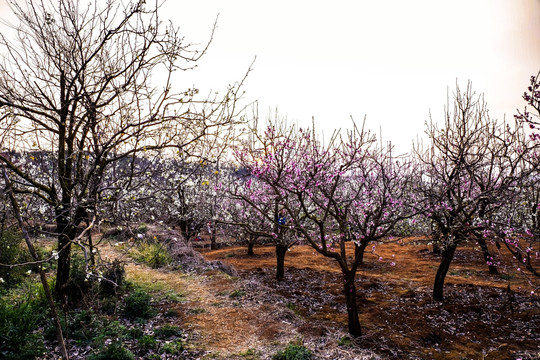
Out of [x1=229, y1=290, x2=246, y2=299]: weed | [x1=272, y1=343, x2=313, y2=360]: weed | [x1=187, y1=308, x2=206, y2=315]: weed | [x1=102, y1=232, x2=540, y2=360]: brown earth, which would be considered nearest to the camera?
[x1=272, y1=343, x2=313, y2=360]: weed

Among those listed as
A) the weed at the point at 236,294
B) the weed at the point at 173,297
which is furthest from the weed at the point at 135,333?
the weed at the point at 236,294

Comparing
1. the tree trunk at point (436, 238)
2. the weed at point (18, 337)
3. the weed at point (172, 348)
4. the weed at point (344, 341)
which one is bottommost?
the weed at point (344, 341)

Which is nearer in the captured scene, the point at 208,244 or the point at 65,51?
the point at 65,51

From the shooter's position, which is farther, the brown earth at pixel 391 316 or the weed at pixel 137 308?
the weed at pixel 137 308

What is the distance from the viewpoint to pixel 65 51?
24.1 feet

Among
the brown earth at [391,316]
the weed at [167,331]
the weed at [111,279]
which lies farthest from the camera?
the weed at [111,279]

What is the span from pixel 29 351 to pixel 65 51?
240 inches

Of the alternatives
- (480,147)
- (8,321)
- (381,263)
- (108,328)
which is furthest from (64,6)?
(381,263)

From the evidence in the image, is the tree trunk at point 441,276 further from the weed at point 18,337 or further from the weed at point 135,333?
the weed at point 18,337

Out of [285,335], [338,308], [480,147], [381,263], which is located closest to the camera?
[285,335]

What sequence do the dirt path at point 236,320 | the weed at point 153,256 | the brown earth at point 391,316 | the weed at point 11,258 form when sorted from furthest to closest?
the weed at point 153,256, the weed at point 11,258, the brown earth at point 391,316, the dirt path at point 236,320

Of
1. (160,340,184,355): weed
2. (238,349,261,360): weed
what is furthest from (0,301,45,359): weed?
(238,349,261,360): weed

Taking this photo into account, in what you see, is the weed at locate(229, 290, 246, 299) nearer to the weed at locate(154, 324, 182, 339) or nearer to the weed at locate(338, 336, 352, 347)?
the weed at locate(154, 324, 182, 339)

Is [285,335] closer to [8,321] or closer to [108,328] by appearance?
[108,328]
